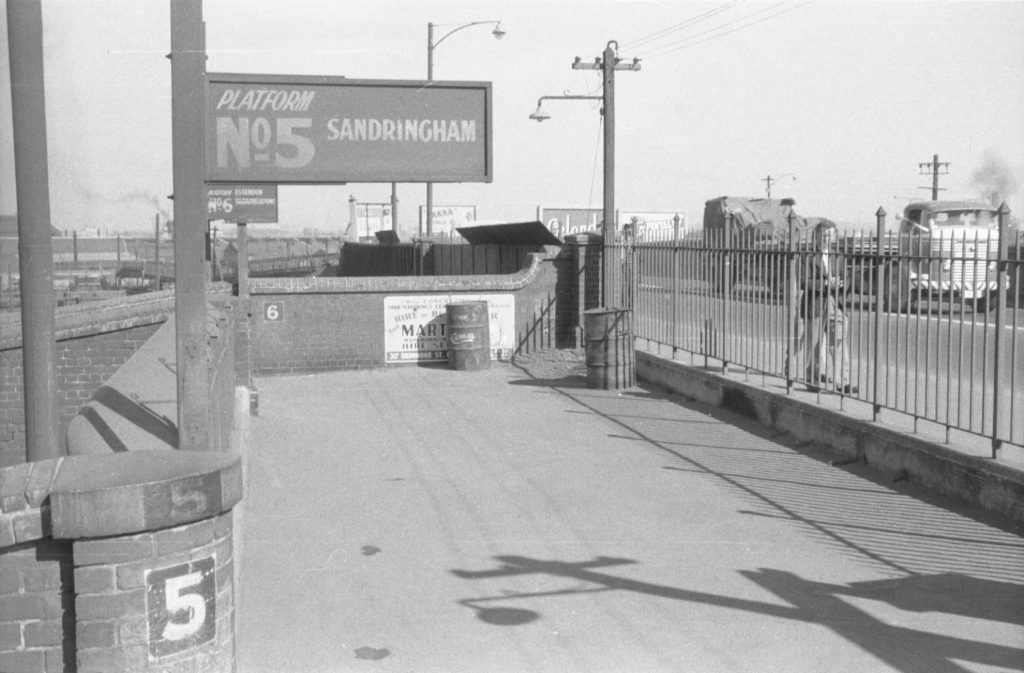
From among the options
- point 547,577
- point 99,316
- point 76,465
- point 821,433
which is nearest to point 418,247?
point 99,316

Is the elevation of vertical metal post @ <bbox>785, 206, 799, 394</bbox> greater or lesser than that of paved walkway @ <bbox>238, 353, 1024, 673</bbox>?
greater

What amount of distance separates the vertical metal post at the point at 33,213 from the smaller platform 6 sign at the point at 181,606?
→ 48.3 inches

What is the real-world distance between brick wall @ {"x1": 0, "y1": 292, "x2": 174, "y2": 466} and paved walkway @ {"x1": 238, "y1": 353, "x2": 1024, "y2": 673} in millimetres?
2659

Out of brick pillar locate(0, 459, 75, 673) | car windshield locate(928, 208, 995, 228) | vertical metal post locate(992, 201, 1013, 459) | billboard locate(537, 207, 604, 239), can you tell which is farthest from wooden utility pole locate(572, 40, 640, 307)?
billboard locate(537, 207, 604, 239)

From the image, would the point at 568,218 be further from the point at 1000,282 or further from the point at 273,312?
the point at 1000,282

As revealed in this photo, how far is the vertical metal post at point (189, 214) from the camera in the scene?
188 inches

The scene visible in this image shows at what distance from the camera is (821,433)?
1072cm

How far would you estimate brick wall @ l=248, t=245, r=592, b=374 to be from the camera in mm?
17328

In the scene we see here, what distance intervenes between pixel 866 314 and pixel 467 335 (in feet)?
25.2

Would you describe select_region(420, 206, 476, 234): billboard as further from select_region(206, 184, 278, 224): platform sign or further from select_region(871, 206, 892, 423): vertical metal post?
select_region(871, 206, 892, 423): vertical metal post

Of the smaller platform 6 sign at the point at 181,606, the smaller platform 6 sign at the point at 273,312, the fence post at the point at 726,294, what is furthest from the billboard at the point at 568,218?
the smaller platform 6 sign at the point at 181,606

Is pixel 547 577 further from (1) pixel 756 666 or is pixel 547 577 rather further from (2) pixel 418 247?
(2) pixel 418 247

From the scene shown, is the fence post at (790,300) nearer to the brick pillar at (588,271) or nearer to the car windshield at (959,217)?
the brick pillar at (588,271)

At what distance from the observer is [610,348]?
15125mm
